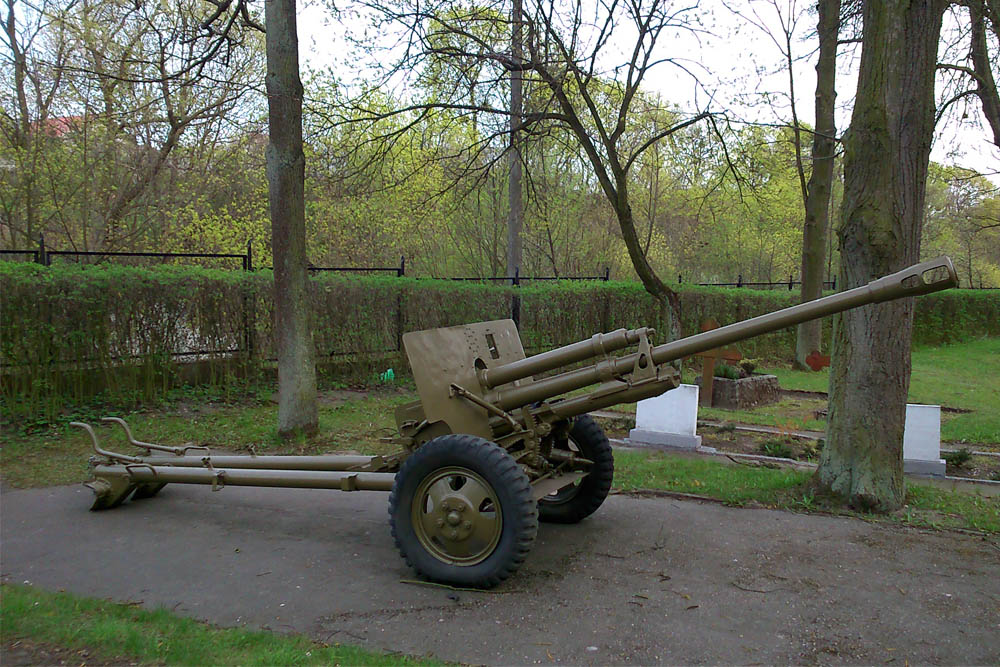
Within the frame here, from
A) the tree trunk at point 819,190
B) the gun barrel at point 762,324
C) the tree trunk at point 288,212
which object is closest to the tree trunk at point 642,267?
the tree trunk at point 288,212

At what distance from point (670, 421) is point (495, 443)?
4520mm

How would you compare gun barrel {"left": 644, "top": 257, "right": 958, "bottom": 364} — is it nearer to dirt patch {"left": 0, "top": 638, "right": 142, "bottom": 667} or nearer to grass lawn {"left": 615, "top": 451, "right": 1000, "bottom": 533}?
grass lawn {"left": 615, "top": 451, "right": 1000, "bottom": 533}

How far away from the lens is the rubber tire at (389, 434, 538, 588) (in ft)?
13.2

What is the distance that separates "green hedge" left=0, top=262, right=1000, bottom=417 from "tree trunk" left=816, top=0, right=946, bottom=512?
7.94m

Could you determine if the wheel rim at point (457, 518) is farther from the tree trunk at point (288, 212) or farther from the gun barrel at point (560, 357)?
the tree trunk at point (288, 212)

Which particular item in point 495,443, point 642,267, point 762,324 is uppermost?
point 642,267

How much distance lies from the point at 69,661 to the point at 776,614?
342cm

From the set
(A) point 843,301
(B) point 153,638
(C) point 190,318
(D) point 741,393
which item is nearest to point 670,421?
(D) point 741,393

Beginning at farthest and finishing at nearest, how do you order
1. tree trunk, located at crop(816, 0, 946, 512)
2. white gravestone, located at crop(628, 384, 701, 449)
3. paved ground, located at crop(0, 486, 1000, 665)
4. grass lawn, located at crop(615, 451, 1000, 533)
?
white gravestone, located at crop(628, 384, 701, 449) → tree trunk, located at crop(816, 0, 946, 512) → grass lawn, located at crop(615, 451, 1000, 533) → paved ground, located at crop(0, 486, 1000, 665)

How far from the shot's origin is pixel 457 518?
13.8ft

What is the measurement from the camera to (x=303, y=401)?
825cm

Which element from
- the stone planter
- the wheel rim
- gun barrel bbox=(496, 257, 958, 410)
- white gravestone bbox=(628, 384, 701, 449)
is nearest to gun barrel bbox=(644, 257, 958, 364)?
gun barrel bbox=(496, 257, 958, 410)

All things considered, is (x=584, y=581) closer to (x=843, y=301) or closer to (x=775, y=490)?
(x=843, y=301)

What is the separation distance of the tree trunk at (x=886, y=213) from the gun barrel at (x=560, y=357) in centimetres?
218
